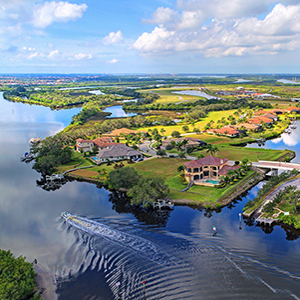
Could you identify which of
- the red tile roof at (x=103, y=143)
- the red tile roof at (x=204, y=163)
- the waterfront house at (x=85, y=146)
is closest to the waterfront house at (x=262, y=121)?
the red tile roof at (x=103, y=143)

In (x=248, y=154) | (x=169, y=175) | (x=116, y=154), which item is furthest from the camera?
(x=248, y=154)

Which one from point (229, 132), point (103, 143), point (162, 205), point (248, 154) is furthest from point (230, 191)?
point (229, 132)

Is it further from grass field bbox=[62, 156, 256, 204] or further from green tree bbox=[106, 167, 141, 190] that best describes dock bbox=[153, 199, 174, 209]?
green tree bbox=[106, 167, 141, 190]

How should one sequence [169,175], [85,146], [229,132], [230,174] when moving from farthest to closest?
1. [229,132]
2. [85,146]
3. [169,175]
4. [230,174]

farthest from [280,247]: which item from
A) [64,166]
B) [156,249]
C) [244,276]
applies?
[64,166]

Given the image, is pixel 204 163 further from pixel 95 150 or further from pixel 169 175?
pixel 95 150

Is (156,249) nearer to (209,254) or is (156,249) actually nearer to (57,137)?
(209,254)

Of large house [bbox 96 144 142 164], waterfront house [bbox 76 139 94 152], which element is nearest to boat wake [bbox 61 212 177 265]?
large house [bbox 96 144 142 164]
